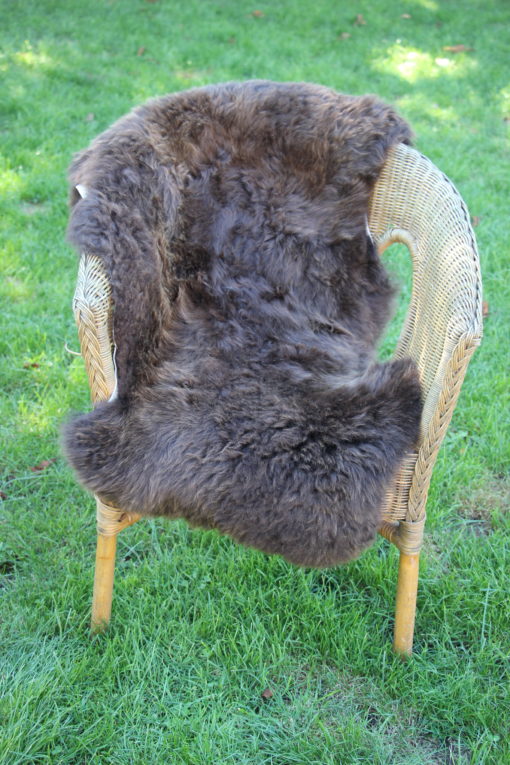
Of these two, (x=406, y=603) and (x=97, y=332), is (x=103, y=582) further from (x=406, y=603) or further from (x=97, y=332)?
(x=406, y=603)

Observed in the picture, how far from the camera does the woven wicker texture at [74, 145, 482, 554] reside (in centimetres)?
142

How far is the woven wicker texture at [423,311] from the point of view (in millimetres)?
1422

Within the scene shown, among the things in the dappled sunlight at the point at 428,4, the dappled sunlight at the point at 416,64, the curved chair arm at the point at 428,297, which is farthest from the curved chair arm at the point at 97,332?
the dappled sunlight at the point at 428,4

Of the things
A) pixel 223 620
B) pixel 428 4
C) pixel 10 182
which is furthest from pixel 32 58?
pixel 223 620

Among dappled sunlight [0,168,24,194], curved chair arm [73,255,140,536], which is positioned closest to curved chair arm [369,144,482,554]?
curved chair arm [73,255,140,536]

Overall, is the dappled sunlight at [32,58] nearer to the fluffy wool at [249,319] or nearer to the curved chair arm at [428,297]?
the fluffy wool at [249,319]

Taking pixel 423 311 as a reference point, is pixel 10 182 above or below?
below

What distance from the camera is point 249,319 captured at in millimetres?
1821

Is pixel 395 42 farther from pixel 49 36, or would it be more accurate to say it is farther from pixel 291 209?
pixel 291 209

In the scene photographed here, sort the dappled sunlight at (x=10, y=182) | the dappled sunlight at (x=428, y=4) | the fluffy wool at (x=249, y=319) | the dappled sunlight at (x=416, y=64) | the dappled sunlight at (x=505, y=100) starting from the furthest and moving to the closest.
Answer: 1. the dappled sunlight at (x=428, y=4)
2. the dappled sunlight at (x=416, y=64)
3. the dappled sunlight at (x=505, y=100)
4. the dappled sunlight at (x=10, y=182)
5. the fluffy wool at (x=249, y=319)

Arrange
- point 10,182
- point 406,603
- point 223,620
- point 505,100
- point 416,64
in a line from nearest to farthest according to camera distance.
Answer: point 406,603, point 223,620, point 10,182, point 505,100, point 416,64

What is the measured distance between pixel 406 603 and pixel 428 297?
2.49 ft

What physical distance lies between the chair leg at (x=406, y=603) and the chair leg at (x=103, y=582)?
27.9 inches

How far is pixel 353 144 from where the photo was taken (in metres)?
1.85
